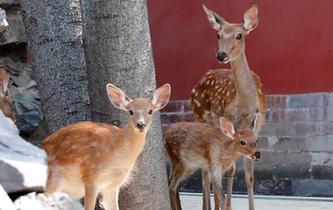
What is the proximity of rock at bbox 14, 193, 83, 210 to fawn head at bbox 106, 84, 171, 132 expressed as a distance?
1.90ft

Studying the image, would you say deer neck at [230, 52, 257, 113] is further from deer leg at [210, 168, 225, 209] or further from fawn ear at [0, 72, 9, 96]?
fawn ear at [0, 72, 9, 96]

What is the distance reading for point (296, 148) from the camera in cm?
802

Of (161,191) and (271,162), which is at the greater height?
(161,191)

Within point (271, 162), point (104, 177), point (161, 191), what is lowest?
point (271, 162)

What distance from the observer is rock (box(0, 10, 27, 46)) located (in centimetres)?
787

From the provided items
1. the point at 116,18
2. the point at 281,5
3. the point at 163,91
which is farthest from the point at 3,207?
the point at 281,5

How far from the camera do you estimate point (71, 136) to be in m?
4.73

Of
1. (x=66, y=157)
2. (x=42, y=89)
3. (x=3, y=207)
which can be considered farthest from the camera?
(x=42, y=89)

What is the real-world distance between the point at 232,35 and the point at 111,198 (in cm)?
203

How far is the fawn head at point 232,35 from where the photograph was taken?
6.33m

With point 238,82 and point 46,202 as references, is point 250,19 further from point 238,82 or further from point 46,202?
point 46,202

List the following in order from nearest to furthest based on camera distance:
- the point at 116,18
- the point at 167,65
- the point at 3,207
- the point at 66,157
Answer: the point at 3,207 → the point at 66,157 → the point at 116,18 → the point at 167,65

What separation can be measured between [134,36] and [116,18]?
6.2 inches

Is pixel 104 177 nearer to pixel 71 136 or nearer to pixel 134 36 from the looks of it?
pixel 71 136
